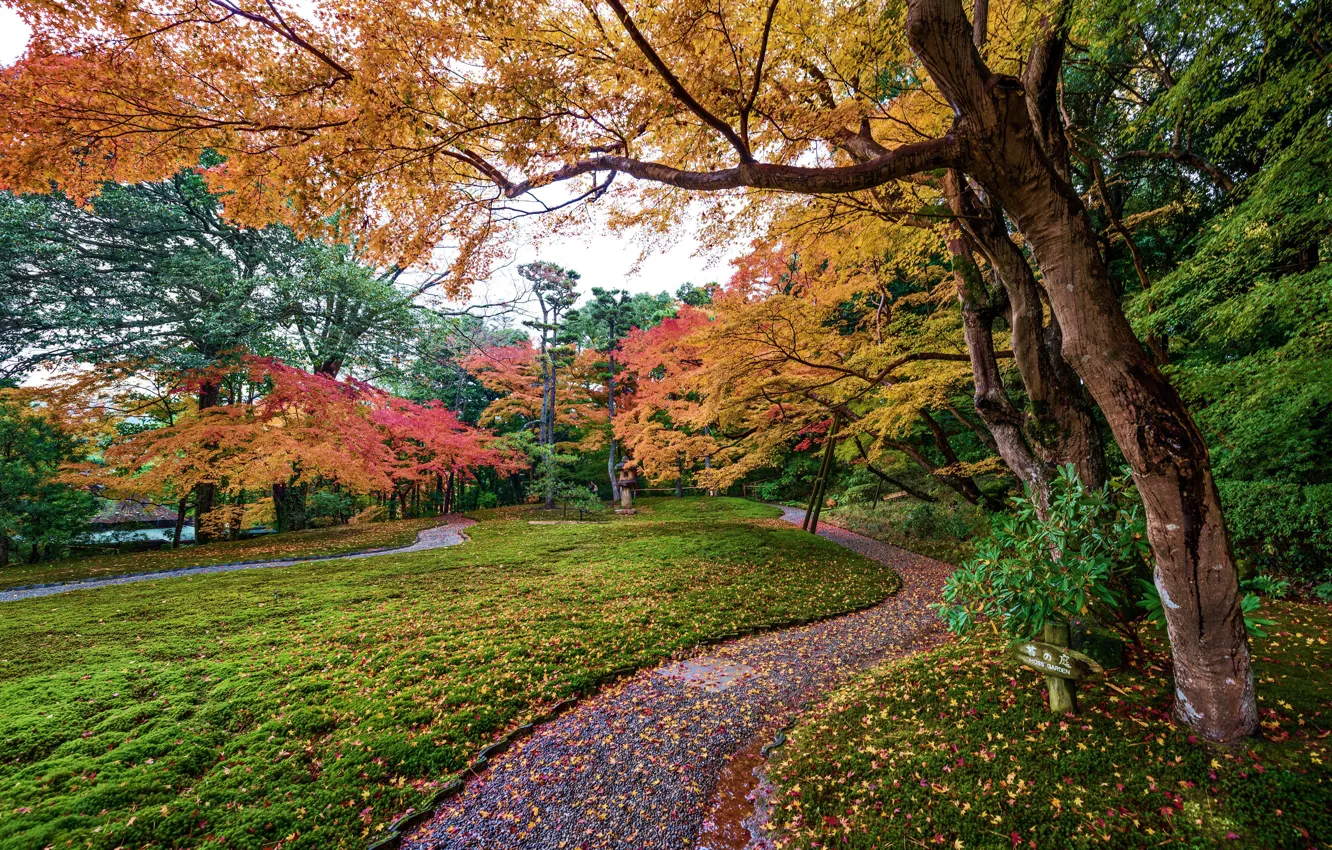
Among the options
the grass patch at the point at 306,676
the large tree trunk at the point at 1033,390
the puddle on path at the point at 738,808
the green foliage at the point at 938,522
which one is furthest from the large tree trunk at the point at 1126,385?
the green foliage at the point at 938,522

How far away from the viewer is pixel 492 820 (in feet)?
8.04

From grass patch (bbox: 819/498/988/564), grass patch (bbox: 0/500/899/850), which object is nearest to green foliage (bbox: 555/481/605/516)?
grass patch (bbox: 0/500/899/850)

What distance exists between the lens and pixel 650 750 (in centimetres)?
300

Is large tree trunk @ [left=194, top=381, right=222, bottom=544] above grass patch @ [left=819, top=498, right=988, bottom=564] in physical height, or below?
above

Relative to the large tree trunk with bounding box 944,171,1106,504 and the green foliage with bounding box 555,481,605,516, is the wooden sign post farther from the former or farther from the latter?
the green foliage with bounding box 555,481,605,516

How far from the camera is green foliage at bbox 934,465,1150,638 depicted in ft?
7.64

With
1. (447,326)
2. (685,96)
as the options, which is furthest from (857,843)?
(447,326)

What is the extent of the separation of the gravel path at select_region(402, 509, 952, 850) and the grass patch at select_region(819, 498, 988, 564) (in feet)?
18.5

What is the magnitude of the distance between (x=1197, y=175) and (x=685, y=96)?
35.4 ft

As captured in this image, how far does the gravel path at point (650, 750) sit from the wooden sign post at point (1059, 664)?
5.63ft

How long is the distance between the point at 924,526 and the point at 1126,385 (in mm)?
10491

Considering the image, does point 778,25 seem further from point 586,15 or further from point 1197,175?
point 1197,175

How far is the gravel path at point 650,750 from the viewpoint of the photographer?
93.2 inches

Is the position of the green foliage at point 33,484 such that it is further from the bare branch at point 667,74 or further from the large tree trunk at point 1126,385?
the large tree trunk at point 1126,385
